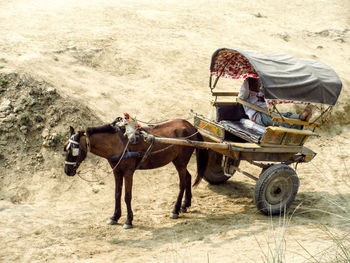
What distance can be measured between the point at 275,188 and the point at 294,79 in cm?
188

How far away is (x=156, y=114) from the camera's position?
9820 mm

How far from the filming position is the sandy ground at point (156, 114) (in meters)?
5.36

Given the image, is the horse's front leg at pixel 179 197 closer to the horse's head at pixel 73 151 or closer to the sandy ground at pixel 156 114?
the sandy ground at pixel 156 114

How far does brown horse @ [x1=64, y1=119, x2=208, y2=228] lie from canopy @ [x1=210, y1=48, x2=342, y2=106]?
61.1 inches

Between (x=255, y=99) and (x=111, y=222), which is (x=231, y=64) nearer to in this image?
(x=255, y=99)

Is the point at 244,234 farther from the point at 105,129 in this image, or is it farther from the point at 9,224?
the point at 9,224

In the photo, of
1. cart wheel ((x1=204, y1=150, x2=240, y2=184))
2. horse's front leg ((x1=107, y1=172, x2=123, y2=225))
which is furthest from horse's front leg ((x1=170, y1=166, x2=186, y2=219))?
cart wheel ((x1=204, y1=150, x2=240, y2=184))

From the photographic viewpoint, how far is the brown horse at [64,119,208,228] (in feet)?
18.9

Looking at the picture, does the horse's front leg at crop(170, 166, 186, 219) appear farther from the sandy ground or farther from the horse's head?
the horse's head

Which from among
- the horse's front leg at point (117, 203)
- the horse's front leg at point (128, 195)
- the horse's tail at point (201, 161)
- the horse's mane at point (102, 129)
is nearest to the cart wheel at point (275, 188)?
the horse's tail at point (201, 161)

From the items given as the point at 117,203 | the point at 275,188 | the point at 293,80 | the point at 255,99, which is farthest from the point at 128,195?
the point at 293,80

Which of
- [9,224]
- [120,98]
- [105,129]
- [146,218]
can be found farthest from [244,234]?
[120,98]

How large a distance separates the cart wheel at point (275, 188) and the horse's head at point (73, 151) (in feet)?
9.63

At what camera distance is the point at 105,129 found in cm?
585
